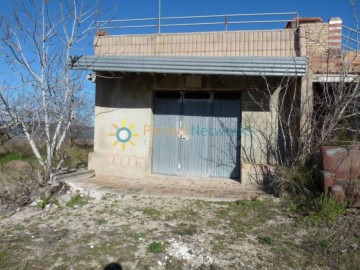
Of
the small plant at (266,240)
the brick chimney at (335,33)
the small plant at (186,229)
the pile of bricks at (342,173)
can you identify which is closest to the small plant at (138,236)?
the small plant at (186,229)

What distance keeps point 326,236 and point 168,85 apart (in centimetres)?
573

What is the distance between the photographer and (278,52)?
27.8 ft

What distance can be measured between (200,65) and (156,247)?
458cm

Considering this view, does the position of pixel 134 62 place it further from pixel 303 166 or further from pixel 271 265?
pixel 271 265

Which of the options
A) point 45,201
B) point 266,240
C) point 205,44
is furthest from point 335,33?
point 45,201

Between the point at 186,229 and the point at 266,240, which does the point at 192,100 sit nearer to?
the point at 186,229

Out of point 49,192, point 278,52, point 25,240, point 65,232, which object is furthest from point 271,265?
point 278,52

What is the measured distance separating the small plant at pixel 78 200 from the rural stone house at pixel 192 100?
8.10 feet

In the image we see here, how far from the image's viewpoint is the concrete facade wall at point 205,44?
27.8 ft

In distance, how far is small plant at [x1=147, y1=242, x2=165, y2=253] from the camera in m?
4.29

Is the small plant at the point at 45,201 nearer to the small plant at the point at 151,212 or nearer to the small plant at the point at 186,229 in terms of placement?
the small plant at the point at 151,212

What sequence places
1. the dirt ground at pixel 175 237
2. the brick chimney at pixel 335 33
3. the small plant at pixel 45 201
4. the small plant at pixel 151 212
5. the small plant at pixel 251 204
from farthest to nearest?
the brick chimney at pixel 335 33, the small plant at pixel 45 201, the small plant at pixel 251 204, the small plant at pixel 151 212, the dirt ground at pixel 175 237

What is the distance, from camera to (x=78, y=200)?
6.50 meters

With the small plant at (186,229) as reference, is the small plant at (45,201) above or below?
above
